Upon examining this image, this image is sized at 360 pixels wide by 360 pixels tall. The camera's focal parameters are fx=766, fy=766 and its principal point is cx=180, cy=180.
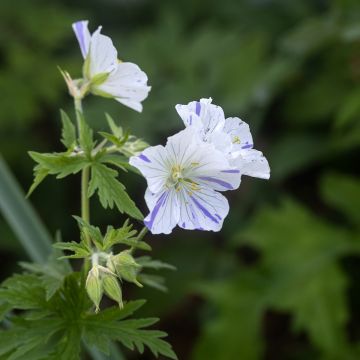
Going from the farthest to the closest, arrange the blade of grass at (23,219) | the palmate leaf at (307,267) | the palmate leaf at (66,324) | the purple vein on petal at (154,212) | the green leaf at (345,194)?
the green leaf at (345,194) → the palmate leaf at (307,267) → the blade of grass at (23,219) → the palmate leaf at (66,324) → the purple vein on petal at (154,212)

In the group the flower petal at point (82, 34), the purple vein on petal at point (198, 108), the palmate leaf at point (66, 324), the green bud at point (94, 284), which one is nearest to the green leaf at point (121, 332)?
the palmate leaf at point (66, 324)

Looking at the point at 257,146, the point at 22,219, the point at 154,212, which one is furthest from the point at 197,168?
the point at 257,146

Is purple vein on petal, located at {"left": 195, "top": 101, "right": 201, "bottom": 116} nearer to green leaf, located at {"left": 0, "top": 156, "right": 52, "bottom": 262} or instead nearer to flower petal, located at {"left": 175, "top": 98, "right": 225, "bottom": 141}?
flower petal, located at {"left": 175, "top": 98, "right": 225, "bottom": 141}

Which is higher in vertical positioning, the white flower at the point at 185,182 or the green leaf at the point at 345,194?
the green leaf at the point at 345,194

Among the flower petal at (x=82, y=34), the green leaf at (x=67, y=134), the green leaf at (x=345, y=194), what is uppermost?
the green leaf at (x=345, y=194)

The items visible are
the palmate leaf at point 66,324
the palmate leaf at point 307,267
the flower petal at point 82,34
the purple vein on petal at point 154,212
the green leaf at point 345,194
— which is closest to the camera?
the purple vein on petal at point 154,212

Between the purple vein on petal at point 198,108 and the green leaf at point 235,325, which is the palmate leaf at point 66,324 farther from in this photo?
the green leaf at point 235,325

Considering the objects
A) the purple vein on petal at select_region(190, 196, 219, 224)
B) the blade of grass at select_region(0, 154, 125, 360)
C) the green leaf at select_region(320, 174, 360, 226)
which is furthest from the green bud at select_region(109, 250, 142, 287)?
the green leaf at select_region(320, 174, 360, 226)

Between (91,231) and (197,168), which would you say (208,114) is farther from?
(91,231)
